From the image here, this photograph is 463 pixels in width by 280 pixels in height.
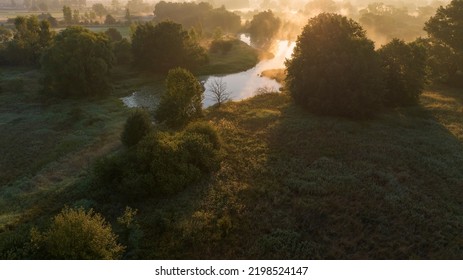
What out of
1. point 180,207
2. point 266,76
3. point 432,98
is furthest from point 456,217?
point 266,76

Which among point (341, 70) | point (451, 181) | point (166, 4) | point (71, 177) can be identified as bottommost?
point (71, 177)

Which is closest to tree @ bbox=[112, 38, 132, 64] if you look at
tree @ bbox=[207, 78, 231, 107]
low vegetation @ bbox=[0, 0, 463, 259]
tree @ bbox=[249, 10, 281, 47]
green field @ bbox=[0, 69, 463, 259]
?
low vegetation @ bbox=[0, 0, 463, 259]

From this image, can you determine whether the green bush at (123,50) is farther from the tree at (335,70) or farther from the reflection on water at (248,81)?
the tree at (335,70)

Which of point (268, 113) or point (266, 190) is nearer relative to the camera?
point (266, 190)

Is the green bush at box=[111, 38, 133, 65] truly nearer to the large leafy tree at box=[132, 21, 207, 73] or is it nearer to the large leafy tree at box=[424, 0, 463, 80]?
the large leafy tree at box=[132, 21, 207, 73]

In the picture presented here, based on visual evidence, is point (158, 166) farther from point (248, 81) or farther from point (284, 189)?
point (248, 81)

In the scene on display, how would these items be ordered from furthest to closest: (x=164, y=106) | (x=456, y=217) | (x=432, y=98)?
(x=432, y=98) < (x=164, y=106) < (x=456, y=217)

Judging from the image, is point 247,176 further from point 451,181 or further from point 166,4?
point 166,4

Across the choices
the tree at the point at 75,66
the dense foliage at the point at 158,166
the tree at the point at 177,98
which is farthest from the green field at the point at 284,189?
the tree at the point at 75,66
